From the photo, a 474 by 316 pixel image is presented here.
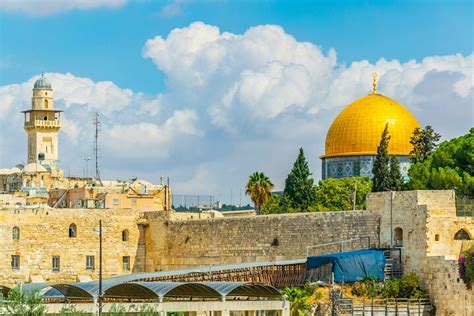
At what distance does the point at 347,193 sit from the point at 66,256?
1326 cm

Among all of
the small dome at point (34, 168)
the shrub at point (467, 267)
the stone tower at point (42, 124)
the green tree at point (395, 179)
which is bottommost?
the shrub at point (467, 267)

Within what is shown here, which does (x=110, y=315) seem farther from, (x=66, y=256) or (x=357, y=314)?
(x=66, y=256)

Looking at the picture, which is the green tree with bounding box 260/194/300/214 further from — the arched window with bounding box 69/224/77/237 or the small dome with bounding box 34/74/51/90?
the small dome with bounding box 34/74/51/90

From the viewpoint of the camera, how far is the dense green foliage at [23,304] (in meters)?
35.2

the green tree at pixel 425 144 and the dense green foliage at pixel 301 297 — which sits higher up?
the green tree at pixel 425 144

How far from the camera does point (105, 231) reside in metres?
58.2

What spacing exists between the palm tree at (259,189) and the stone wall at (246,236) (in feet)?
21.7

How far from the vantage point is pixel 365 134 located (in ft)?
226

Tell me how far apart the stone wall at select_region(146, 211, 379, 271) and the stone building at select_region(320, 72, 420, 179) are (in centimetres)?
1408

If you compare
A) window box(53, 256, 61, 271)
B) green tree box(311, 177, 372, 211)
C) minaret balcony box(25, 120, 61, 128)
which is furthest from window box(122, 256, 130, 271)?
minaret balcony box(25, 120, 61, 128)

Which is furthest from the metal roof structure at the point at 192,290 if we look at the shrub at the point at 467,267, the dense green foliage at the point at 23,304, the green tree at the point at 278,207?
the green tree at the point at 278,207

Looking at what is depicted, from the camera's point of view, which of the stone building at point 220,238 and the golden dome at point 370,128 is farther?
the golden dome at point 370,128

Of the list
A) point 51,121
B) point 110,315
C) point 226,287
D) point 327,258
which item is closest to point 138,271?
point 327,258

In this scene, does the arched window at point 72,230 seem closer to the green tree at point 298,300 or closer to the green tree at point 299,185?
the green tree at point 299,185
